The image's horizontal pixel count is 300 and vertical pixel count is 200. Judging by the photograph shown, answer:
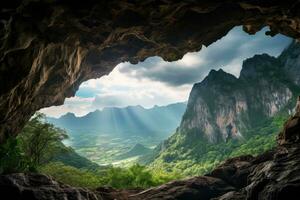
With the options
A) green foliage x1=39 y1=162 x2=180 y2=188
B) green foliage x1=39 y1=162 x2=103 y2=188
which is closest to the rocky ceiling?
green foliage x1=39 y1=162 x2=103 y2=188

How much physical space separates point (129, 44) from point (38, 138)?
21.8 metres

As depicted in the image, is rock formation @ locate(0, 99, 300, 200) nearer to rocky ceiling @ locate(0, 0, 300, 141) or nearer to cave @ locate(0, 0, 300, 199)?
cave @ locate(0, 0, 300, 199)

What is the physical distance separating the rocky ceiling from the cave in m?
0.09

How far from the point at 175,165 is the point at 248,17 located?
16761cm

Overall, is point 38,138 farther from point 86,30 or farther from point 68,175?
point 86,30

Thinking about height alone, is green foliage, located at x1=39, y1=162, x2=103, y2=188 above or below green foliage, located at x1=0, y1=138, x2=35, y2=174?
below

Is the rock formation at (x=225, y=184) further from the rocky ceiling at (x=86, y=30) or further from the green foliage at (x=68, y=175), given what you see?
the green foliage at (x=68, y=175)

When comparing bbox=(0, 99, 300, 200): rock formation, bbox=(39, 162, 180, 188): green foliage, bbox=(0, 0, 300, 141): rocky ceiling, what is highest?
bbox=(0, 0, 300, 141): rocky ceiling

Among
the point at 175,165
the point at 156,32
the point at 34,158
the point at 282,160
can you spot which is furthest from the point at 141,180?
the point at 175,165

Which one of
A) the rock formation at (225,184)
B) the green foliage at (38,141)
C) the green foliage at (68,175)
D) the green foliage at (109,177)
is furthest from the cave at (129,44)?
the green foliage at (109,177)

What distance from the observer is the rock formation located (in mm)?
23166

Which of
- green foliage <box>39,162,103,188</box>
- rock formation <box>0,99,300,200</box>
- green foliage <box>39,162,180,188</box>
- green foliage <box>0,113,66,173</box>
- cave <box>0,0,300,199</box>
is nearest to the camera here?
rock formation <box>0,99,300,200</box>

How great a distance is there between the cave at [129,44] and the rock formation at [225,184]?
86 millimetres

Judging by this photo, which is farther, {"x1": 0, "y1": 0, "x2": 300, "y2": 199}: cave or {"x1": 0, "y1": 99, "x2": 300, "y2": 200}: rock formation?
{"x1": 0, "y1": 0, "x2": 300, "y2": 199}: cave
